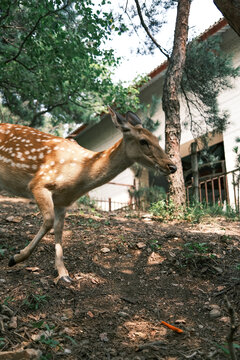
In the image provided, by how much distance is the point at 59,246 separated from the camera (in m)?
4.01

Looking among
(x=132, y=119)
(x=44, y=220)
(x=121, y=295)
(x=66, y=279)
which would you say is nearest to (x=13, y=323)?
(x=66, y=279)

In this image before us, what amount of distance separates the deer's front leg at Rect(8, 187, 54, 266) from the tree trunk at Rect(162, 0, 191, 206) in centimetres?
426

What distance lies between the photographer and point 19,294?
10.5 feet

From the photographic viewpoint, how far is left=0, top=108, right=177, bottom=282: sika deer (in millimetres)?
3789

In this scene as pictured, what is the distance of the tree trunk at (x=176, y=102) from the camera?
7.65 meters

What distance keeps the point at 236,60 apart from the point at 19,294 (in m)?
9.91

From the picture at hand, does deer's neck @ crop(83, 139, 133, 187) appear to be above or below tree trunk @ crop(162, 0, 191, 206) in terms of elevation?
below

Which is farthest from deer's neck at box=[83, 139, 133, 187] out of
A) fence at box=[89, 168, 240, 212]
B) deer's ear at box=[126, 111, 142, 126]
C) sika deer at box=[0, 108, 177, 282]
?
fence at box=[89, 168, 240, 212]

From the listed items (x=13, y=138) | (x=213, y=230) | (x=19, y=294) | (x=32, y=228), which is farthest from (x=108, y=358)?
(x=213, y=230)

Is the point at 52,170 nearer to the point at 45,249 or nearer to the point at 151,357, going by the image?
the point at 45,249

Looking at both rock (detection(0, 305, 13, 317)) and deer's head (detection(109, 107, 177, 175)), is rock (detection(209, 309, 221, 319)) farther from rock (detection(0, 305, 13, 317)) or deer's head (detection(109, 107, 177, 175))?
rock (detection(0, 305, 13, 317))

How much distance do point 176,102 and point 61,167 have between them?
4760mm

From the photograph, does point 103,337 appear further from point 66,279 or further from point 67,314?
point 66,279

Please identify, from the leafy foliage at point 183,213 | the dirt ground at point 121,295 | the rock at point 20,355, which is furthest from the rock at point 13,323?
the leafy foliage at point 183,213
